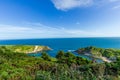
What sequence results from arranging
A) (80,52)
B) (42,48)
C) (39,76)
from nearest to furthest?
(39,76), (80,52), (42,48)

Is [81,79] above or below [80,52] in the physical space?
above

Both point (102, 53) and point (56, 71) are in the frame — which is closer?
point (56, 71)

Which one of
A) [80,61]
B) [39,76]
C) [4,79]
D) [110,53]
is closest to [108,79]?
[39,76]

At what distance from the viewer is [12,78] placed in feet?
21.5

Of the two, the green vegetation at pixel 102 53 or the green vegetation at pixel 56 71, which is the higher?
the green vegetation at pixel 56 71

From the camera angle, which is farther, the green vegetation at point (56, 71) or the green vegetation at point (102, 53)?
the green vegetation at point (102, 53)

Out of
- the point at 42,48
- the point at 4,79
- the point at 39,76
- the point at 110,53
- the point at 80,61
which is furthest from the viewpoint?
the point at 42,48

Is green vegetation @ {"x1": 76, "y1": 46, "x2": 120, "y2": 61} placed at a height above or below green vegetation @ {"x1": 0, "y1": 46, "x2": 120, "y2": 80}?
below

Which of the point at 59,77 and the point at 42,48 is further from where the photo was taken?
the point at 42,48

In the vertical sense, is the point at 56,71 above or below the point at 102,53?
above

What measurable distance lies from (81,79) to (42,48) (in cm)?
9498

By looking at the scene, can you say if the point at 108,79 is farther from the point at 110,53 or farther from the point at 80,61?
the point at 110,53

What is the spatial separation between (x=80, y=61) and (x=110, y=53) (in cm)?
3726

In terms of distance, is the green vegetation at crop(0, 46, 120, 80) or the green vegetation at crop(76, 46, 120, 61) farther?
the green vegetation at crop(76, 46, 120, 61)
